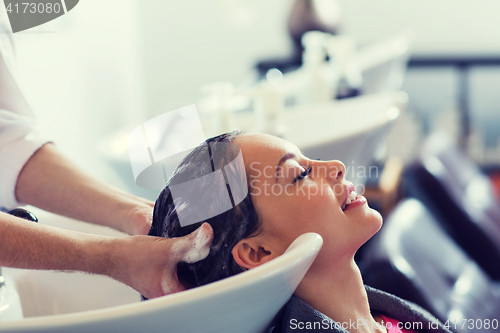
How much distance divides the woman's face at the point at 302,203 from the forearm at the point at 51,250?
0.23 meters

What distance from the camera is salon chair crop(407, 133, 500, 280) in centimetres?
166

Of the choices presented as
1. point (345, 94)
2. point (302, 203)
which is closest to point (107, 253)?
point (302, 203)

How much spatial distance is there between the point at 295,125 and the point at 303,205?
1042mm

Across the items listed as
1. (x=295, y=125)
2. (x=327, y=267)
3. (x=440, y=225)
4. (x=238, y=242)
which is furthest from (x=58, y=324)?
(x=440, y=225)

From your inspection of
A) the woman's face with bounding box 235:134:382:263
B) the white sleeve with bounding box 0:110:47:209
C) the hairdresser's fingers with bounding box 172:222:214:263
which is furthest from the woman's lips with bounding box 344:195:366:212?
the white sleeve with bounding box 0:110:47:209

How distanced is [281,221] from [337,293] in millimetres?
138

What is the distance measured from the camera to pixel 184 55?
314 centimetres

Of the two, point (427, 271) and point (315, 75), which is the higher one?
point (315, 75)

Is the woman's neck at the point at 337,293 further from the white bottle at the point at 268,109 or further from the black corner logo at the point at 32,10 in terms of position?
the white bottle at the point at 268,109

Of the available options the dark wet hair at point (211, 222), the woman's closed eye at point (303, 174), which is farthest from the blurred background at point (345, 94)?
the woman's closed eye at point (303, 174)

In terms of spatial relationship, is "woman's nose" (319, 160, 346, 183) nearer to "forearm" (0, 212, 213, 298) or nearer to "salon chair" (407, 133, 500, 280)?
"forearm" (0, 212, 213, 298)

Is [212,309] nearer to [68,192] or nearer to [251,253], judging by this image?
[251,253]

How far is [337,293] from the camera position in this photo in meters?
0.67

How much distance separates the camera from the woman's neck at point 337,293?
0.66 m
